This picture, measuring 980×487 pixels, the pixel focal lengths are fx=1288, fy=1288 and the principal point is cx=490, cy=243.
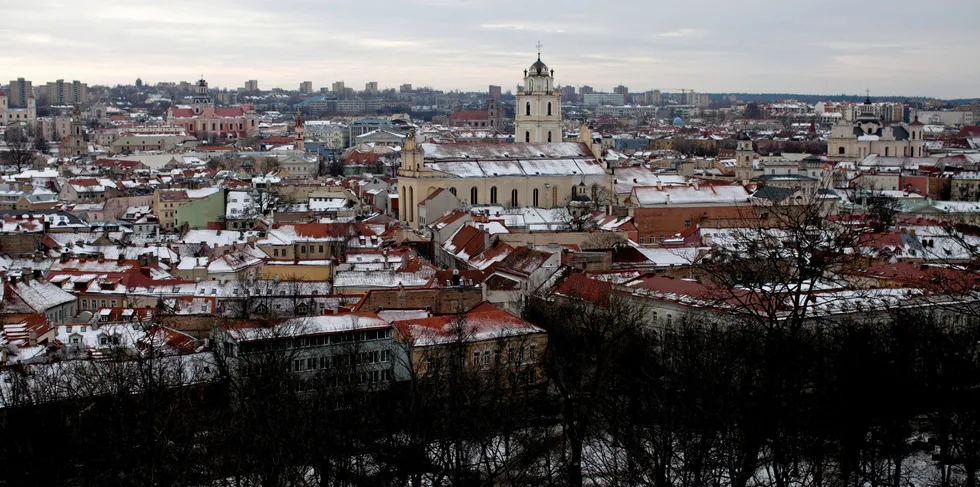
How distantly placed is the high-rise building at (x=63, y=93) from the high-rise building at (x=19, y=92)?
4.12m

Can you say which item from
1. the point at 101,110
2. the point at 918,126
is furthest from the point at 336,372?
the point at 101,110

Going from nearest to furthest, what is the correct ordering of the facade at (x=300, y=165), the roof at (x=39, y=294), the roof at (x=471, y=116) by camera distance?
the roof at (x=39, y=294)
the facade at (x=300, y=165)
the roof at (x=471, y=116)

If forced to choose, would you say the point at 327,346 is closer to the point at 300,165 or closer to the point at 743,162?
the point at 743,162

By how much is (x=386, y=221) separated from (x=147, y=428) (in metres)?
25.4

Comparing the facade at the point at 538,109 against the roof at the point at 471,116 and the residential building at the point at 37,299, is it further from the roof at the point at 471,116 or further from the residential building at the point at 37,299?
the roof at the point at 471,116

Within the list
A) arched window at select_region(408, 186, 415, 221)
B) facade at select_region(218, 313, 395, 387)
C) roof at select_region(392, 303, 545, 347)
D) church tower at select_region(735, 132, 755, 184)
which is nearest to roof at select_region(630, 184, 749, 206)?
arched window at select_region(408, 186, 415, 221)

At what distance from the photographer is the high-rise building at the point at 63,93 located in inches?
7020

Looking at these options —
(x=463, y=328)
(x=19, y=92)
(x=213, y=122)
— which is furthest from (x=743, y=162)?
(x=19, y=92)

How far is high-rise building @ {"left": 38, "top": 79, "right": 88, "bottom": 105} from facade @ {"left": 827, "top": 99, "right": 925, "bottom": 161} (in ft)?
414

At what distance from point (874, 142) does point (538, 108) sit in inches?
1257

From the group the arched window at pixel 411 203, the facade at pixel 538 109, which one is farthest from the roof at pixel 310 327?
the facade at pixel 538 109

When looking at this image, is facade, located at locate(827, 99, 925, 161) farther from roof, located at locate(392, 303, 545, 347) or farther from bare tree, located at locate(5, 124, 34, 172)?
roof, located at locate(392, 303, 545, 347)

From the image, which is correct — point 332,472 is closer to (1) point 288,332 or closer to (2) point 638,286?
(1) point 288,332

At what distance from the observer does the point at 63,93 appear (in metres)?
181
